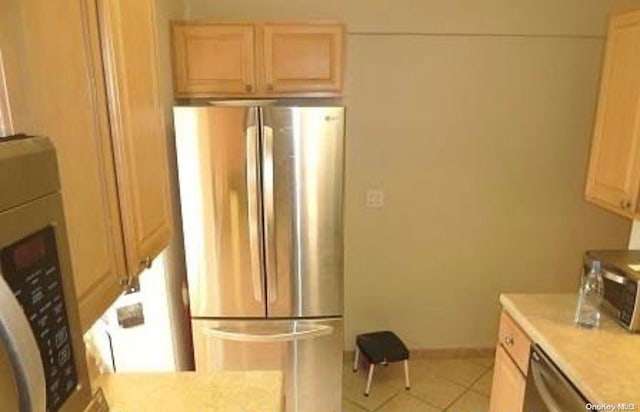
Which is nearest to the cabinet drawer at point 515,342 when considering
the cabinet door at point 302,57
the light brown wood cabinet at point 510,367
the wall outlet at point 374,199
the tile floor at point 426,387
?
the light brown wood cabinet at point 510,367

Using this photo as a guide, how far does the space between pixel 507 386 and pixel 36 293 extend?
1.98 m

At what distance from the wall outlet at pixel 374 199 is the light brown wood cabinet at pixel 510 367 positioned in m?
1.16

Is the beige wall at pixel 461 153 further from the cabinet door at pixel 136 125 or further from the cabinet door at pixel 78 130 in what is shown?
the cabinet door at pixel 78 130

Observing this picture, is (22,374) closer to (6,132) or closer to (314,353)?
(6,132)

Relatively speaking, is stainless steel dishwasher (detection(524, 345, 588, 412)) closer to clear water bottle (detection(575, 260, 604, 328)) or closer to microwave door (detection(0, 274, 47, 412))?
clear water bottle (detection(575, 260, 604, 328))

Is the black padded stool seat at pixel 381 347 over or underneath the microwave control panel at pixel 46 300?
underneath

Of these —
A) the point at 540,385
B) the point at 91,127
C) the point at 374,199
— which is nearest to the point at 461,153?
the point at 374,199

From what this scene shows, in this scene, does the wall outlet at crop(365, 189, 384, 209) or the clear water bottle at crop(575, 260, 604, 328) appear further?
the wall outlet at crop(365, 189, 384, 209)

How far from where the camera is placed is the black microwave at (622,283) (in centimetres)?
165

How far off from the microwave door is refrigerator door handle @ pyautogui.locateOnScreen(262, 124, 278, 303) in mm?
1690

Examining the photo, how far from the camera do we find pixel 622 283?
1.69 m

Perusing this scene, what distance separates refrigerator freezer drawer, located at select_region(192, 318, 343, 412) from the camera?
2.37m

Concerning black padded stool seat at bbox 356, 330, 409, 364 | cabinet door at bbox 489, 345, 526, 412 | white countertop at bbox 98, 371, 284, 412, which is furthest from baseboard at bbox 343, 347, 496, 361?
white countertop at bbox 98, 371, 284, 412

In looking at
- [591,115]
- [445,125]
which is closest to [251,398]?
[445,125]
